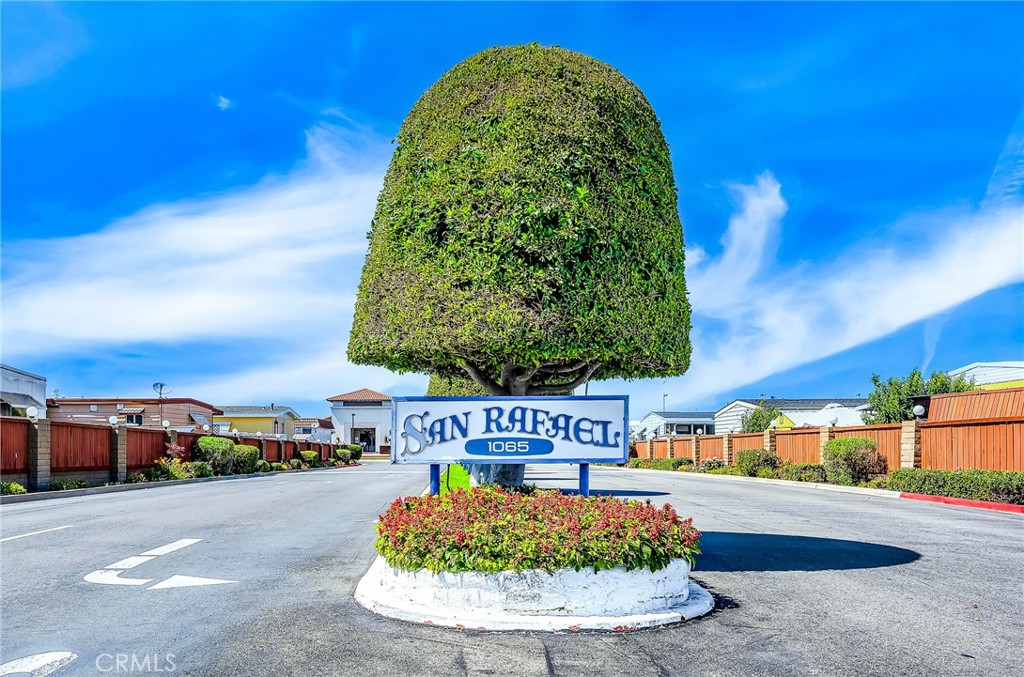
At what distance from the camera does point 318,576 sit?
9.45 m

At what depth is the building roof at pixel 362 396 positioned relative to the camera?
9712 cm

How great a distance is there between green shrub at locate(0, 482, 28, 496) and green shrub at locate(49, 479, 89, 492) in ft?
7.17

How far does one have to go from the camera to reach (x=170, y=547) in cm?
1197

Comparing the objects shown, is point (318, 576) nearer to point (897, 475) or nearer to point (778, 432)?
point (897, 475)

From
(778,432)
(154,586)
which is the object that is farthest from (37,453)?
(778,432)

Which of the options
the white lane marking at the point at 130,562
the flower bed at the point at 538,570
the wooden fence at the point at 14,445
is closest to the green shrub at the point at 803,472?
the flower bed at the point at 538,570

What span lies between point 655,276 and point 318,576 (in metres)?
5.42

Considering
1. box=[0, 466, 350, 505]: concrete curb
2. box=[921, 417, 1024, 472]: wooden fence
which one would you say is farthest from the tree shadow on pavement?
box=[0, 466, 350, 505]: concrete curb

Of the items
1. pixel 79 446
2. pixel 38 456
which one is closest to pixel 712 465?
pixel 79 446

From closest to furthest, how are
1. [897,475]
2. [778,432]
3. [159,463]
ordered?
1. [897,475]
2. [159,463]
3. [778,432]

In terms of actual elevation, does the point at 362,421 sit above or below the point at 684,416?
below

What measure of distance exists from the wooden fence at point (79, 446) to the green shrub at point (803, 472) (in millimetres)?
29178

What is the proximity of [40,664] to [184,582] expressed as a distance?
3343 mm

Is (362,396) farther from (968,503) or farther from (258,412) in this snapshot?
(968,503)
